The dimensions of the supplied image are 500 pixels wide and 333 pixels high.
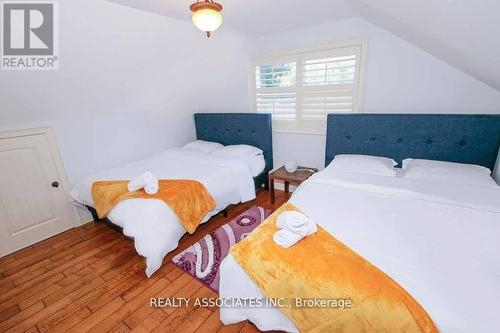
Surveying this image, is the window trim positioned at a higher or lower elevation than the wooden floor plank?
higher

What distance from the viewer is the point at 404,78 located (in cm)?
251

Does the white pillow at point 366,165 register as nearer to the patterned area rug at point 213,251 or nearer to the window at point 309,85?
the window at point 309,85

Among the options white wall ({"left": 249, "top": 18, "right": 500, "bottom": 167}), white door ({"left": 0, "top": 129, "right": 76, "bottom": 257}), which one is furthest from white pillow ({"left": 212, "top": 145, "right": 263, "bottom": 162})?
white door ({"left": 0, "top": 129, "right": 76, "bottom": 257})

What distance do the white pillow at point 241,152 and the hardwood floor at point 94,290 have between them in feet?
3.75

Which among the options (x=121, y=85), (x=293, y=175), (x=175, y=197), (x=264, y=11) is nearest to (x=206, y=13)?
(x=264, y=11)

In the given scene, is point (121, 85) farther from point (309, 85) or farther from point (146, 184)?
point (309, 85)

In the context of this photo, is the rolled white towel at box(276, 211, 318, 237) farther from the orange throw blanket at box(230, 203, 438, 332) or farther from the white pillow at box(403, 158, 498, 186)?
the white pillow at box(403, 158, 498, 186)

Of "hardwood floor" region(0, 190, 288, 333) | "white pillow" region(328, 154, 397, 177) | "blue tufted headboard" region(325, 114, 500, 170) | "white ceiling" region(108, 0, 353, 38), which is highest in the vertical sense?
"white ceiling" region(108, 0, 353, 38)

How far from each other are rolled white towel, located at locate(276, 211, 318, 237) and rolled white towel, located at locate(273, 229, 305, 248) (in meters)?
0.02

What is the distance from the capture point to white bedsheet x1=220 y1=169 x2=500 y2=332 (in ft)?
3.22

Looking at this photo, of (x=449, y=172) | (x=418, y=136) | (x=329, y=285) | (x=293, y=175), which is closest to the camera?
(x=329, y=285)

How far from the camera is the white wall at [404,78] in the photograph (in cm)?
226

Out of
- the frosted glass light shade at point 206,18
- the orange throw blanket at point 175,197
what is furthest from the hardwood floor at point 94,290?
the frosted glass light shade at point 206,18

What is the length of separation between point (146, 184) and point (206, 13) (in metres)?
1.54
